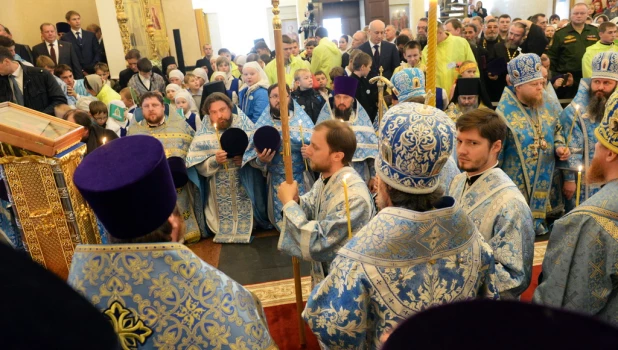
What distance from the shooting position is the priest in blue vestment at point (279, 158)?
506 centimetres

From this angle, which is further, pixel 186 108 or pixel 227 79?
pixel 227 79

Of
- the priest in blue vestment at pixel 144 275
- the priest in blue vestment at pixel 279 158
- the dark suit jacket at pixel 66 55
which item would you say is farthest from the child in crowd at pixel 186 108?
the priest in blue vestment at pixel 144 275

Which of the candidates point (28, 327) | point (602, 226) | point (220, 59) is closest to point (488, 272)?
point (602, 226)

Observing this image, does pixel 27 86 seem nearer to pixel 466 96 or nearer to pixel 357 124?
pixel 357 124

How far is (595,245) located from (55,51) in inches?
369

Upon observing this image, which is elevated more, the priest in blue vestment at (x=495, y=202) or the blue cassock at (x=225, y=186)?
the priest in blue vestment at (x=495, y=202)

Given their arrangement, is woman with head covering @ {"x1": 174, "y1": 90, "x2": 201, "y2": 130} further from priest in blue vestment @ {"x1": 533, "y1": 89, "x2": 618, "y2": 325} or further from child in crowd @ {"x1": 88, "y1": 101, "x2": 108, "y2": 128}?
priest in blue vestment @ {"x1": 533, "y1": 89, "x2": 618, "y2": 325}

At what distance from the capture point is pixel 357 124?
5.09m

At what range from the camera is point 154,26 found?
1301 cm

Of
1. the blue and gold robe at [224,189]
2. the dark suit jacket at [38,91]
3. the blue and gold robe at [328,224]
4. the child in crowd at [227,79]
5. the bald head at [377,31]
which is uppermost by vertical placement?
the bald head at [377,31]

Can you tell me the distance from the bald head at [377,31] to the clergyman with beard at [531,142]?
4.06 meters

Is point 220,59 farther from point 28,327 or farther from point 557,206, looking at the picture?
point 28,327

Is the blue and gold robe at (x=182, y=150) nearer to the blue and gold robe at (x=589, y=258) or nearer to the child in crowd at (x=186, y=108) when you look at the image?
the child in crowd at (x=186, y=108)

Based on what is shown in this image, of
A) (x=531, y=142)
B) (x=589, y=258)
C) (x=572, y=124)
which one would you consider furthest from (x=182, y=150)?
(x=589, y=258)
